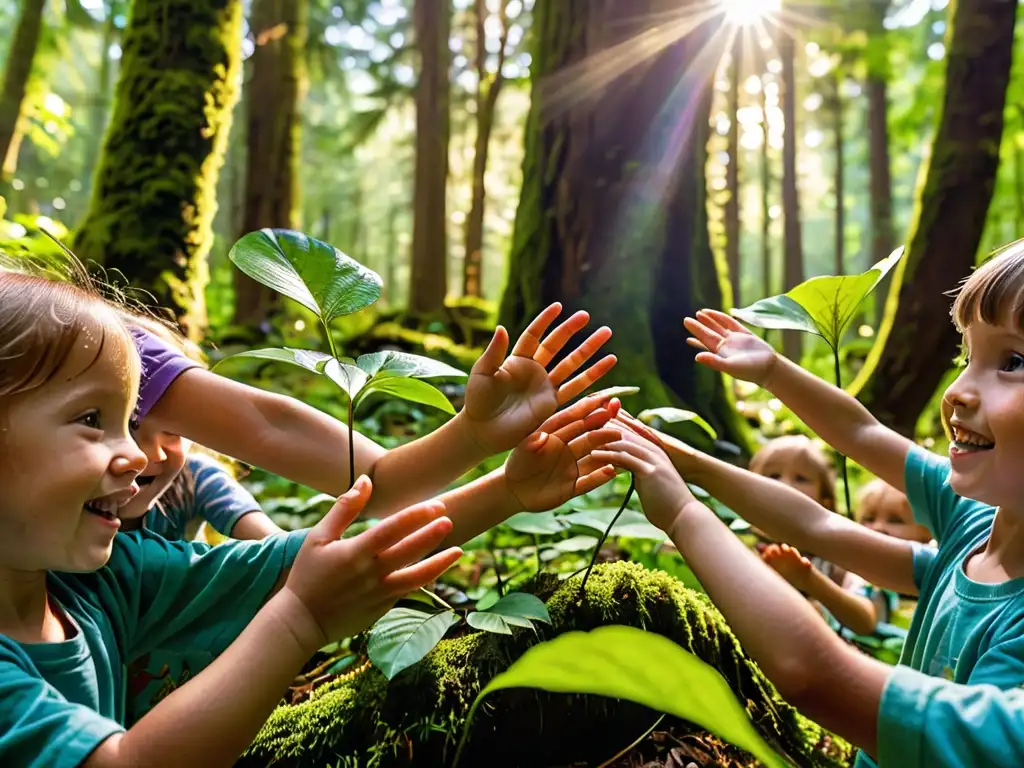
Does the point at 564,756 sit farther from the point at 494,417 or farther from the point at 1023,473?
the point at 1023,473

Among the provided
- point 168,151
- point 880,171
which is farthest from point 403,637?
point 880,171

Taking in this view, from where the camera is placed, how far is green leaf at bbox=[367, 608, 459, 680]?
1.23 metres

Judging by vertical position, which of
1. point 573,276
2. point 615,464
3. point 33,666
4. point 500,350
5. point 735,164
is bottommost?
point 33,666

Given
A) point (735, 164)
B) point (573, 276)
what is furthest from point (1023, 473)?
point (735, 164)

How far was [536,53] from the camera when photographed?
161 inches

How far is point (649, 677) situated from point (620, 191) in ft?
10.9

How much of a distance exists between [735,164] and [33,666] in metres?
13.1

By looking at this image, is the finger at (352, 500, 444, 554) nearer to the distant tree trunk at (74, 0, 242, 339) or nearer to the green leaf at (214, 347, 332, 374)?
the green leaf at (214, 347, 332, 374)

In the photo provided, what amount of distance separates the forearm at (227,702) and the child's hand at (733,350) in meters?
0.92

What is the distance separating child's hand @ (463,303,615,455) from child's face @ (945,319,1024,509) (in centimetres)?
60

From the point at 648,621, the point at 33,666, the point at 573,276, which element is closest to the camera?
the point at 33,666

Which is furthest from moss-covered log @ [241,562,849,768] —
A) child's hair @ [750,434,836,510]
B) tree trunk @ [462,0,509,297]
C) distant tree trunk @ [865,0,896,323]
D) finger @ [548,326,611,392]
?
distant tree trunk @ [865,0,896,323]

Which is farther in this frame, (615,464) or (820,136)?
(820,136)

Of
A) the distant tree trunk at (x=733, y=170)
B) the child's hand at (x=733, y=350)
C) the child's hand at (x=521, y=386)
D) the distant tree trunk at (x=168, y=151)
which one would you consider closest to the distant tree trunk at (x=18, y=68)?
the distant tree trunk at (x=168, y=151)
